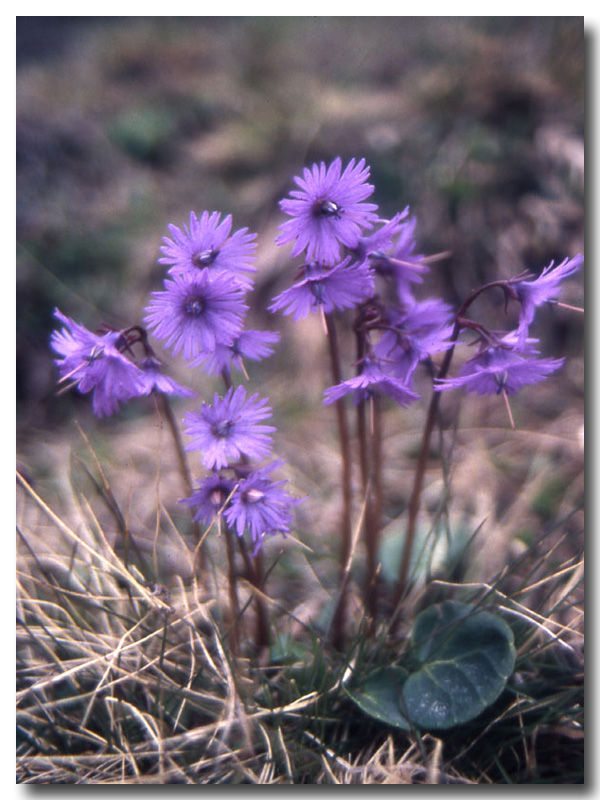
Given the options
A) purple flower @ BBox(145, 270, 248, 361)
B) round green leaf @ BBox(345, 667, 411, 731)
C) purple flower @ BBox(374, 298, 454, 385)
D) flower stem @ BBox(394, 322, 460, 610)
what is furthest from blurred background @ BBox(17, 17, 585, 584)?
purple flower @ BBox(145, 270, 248, 361)

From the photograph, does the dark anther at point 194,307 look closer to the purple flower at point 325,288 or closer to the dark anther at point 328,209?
the purple flower at point 325,288

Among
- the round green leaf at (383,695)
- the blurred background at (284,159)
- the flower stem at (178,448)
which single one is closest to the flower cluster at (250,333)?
the flower stem at (178,448)

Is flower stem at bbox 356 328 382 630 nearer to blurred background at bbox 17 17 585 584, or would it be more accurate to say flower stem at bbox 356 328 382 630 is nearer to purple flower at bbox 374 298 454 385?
purple flower at bbox 374 298 454 385

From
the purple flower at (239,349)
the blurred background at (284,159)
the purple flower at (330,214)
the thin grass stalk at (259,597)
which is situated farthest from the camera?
the blurred background at (284,159)

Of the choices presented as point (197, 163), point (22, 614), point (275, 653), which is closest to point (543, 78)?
point (197, 163)

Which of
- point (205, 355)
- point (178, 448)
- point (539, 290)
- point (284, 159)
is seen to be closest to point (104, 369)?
point (205, 355)

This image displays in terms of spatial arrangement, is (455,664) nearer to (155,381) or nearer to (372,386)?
(372,386)
